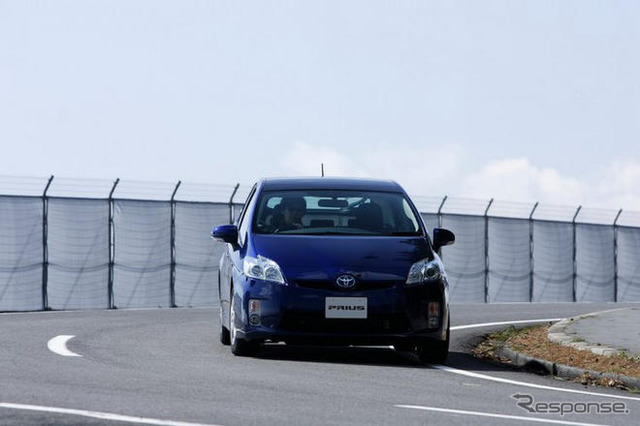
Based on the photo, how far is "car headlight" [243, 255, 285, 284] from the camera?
12445 millimetres

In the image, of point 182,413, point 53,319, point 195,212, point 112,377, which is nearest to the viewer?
point 182,413

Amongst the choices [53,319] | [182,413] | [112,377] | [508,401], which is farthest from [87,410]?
[53,319]

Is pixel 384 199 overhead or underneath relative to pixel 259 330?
overhead

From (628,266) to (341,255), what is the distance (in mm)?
28097

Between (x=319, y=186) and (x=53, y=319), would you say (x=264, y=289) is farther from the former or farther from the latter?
(x=53, y=319)

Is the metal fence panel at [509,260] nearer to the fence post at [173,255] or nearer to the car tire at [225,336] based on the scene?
the fence post at [173,255]

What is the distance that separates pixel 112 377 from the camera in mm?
10547

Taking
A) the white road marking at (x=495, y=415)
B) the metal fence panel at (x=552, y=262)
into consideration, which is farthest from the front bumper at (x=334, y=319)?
the metal fence panel at (x=552, y=262)

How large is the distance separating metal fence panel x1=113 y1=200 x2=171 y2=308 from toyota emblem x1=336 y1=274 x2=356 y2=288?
56.7ft

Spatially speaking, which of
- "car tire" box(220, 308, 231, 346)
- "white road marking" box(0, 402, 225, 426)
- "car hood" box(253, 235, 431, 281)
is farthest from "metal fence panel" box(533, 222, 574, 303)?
"white road marking" box(0, 402, 225, 426)

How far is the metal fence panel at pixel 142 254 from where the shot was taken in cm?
2933

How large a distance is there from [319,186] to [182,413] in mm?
5787

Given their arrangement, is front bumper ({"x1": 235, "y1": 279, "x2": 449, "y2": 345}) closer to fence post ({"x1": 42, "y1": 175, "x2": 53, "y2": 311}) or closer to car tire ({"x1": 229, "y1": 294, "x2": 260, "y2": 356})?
car tire ({"x1": 229, "y1": 294, "x2": 260, "y2": 356})

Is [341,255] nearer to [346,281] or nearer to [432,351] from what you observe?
[346,281]
